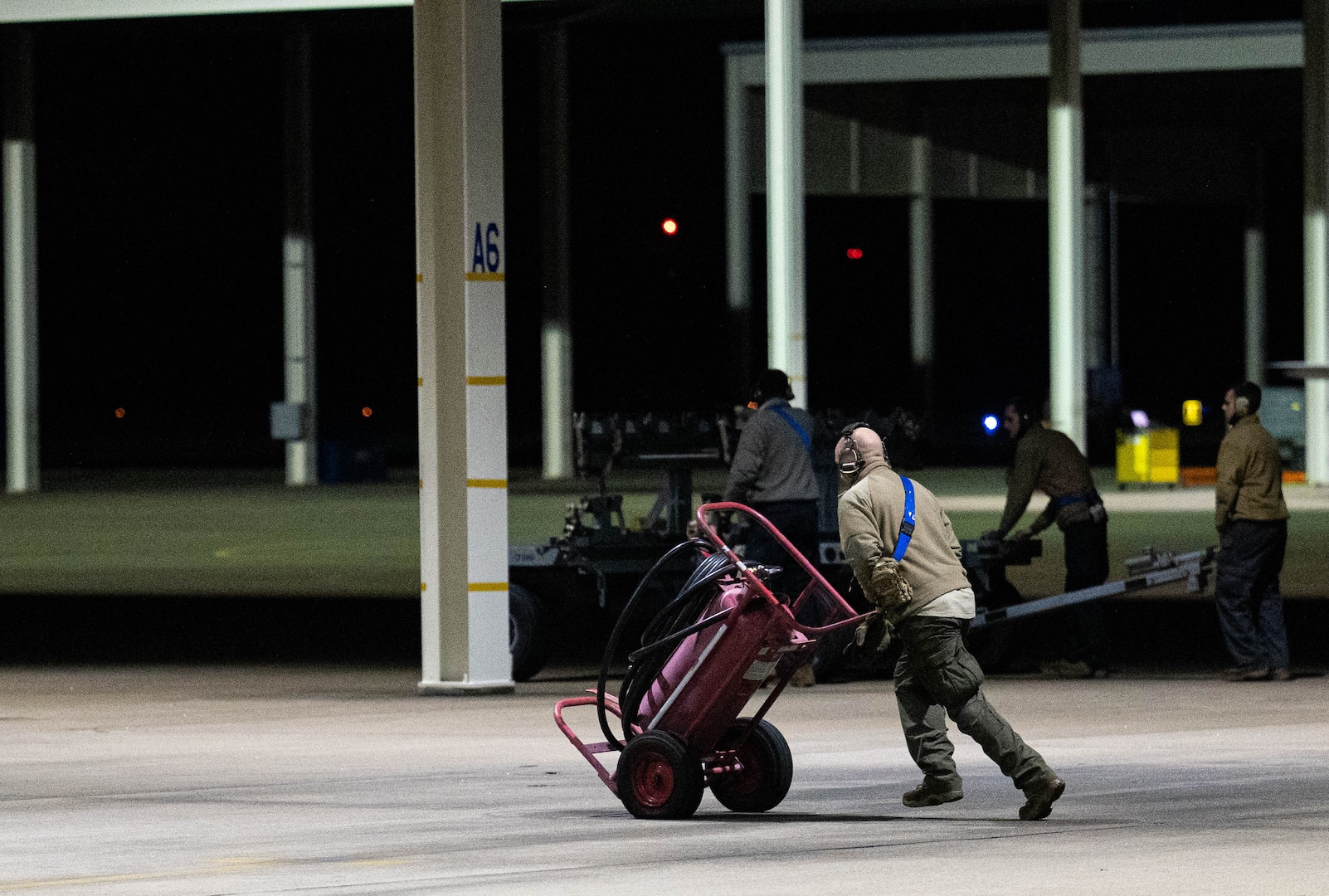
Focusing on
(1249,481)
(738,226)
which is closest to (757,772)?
(1249,481)

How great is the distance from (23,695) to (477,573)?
2890 millimetres

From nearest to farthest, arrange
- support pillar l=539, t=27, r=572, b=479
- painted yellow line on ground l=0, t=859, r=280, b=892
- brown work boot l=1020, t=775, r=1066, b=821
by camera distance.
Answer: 1. painted yellow line on ground l=0, t=859, r=280, b=892
2. brown work boot l=1020, t=775, r=1066, b=821
3. support pillar l=539, t=27, r=572, b=479

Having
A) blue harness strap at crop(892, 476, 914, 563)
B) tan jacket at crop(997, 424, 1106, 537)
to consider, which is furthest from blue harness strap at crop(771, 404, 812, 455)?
blue harness strap at crop(892, 476, 914, 563)

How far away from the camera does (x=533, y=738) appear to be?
1223 centimetres

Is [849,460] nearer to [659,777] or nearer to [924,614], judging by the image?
[924,614]

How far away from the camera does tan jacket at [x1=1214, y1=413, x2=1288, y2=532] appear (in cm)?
1470

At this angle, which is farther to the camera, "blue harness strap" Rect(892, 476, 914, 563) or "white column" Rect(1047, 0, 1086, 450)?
"white column" Rect(1047, 0, 1086, 450)

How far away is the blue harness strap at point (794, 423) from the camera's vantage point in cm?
1443

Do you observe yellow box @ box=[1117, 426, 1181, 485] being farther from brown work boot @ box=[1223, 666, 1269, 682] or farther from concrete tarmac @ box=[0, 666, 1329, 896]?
concrete tarmac @ box=[0, 666, 1329, 896]

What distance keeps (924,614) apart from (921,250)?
40975 mm

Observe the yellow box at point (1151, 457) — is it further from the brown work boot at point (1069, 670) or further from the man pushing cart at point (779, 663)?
the man pushing cart at point (779, 663)

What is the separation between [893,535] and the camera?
9367mm

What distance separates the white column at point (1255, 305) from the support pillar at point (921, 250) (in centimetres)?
880

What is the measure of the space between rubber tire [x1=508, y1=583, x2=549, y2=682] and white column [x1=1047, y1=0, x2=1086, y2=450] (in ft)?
65.1
